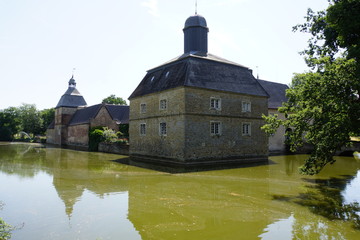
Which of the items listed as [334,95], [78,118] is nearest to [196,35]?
[334,95]

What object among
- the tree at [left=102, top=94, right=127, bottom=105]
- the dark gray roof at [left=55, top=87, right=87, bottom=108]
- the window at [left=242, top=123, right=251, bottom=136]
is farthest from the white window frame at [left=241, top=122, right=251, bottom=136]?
the tree at [left=102, top=94, right=127, bottom=105]

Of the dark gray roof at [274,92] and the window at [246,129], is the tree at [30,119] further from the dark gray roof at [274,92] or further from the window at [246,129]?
the window at [246,129]

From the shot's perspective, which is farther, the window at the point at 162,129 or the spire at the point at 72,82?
the spire at the point at 72,82

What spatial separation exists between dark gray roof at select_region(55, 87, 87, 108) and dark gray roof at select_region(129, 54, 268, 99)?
31.2m

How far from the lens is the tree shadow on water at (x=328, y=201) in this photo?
8.46 metres

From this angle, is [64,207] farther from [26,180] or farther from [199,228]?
[26,180]

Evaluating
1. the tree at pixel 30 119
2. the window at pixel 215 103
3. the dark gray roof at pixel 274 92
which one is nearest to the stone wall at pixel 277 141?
the dark gray roof at pixel 274 92

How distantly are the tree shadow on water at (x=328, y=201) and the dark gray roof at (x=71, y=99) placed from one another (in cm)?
4967

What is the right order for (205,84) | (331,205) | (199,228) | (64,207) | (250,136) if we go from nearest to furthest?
(199,228) → (64,207) → (331,205) → (205,84) → (250,136)

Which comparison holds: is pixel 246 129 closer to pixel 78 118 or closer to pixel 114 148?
pixel 114 148

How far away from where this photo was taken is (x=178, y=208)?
9039mm

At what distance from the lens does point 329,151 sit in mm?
10969

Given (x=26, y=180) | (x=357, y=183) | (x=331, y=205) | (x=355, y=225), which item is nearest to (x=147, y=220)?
(x=355, y=225)

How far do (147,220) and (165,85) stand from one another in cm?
1734
